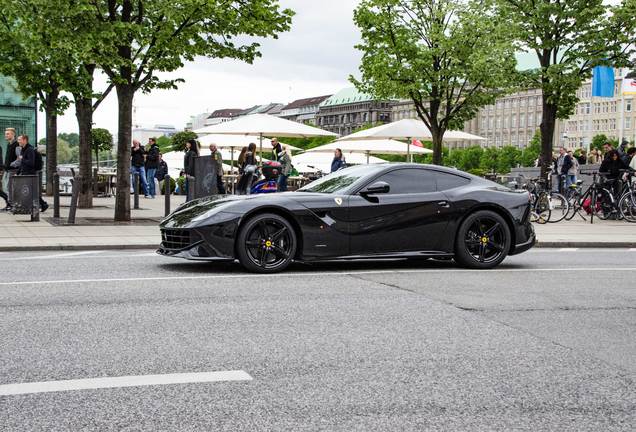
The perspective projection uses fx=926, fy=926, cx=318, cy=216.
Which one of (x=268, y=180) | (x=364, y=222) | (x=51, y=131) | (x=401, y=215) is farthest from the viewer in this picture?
(x=51, y=131)

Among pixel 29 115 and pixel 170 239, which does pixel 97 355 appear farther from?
pixel 29 115

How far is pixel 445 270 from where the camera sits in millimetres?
11188

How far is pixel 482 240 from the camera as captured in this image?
37.7ft

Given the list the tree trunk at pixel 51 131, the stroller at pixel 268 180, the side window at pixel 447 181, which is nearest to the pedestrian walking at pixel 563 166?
the stroller at pixel 268 180

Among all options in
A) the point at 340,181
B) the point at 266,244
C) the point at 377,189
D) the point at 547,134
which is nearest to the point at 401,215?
the point at 377,189

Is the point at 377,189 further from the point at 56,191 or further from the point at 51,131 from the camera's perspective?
the point at 51,131

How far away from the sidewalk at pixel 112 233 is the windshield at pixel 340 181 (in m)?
3.91

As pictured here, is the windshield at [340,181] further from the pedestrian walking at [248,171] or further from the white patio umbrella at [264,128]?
the white patio umbrella at [264,128]

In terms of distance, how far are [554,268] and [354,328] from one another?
5.76 m

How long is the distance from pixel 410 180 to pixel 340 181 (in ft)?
2.79

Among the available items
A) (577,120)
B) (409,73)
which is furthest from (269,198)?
(577,120)

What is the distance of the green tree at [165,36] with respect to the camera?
59.4 ft

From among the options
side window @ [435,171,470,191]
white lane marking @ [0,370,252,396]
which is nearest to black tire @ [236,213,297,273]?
side window @ [435,171,470,191]

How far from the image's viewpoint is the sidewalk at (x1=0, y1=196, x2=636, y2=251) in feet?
46.3
